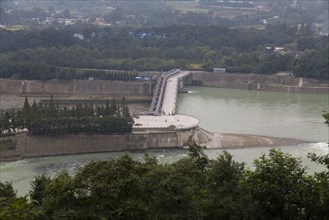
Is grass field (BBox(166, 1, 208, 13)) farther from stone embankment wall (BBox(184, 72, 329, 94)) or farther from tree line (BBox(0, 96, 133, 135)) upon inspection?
tree line (BBox(0, 96, 133, 135))

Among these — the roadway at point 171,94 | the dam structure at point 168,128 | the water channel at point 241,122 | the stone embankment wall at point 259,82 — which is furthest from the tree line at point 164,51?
the dam structure at point 168,128

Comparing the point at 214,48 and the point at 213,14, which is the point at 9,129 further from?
the point at 213,14

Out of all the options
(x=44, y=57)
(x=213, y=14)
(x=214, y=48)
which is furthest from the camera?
(x=213, y=14)

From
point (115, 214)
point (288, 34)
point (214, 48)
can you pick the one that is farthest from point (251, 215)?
point (288, 34)

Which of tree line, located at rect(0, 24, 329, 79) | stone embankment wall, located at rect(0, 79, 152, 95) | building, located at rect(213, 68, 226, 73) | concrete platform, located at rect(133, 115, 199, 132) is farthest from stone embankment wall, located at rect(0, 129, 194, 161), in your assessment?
building, located at rect(213, 68, 226, 73)

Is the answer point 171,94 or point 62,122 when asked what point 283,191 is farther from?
point 171,94
